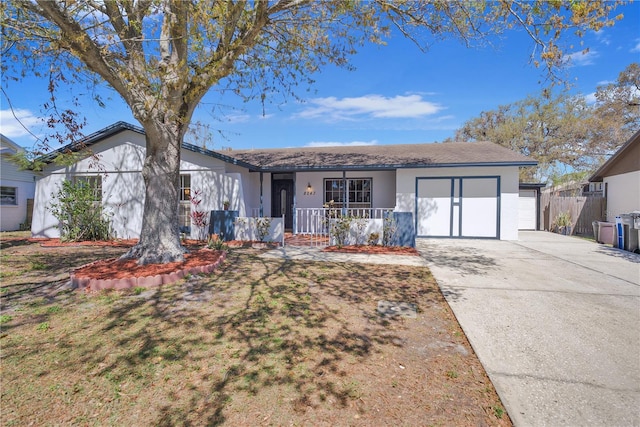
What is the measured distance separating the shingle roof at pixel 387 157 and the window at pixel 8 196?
10.8 metres

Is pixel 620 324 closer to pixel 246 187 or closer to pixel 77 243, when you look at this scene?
pixel 246 187

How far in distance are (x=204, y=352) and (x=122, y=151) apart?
1062 cm

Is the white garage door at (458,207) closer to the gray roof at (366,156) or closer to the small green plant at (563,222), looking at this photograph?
the gray roof at (366,156)

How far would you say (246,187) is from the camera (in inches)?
457

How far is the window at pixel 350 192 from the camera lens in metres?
12.9

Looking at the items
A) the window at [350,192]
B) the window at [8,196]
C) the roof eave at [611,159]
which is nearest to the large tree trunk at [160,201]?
the window at [350,192]

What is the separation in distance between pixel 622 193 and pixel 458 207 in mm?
7131

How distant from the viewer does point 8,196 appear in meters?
14.2

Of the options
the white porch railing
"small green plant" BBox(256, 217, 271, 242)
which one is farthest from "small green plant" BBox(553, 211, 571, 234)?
"small green plant" BBox(256, 217, 271, 242)

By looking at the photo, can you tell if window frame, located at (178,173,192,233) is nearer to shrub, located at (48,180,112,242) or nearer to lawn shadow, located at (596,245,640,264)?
shrub, located at (48,180,112,242)

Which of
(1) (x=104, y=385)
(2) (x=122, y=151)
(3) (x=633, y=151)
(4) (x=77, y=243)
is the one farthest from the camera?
(3) (x=633, y=151)

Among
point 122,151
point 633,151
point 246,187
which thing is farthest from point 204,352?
point 633,151

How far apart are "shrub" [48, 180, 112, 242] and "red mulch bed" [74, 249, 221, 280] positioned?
5.02 meters

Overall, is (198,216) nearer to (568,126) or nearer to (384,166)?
(384,166)
